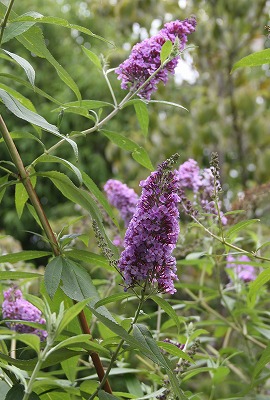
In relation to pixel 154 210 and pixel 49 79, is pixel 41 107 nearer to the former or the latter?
pixel 49 79

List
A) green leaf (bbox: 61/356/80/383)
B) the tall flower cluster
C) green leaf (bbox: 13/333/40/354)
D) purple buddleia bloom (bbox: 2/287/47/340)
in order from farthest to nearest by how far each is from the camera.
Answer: the tall flower cluster → purple buddleia bloom (bbox: 2/287/47/340) → green leaf (bbox: 61/356/80/383) → green leaf (bbox: 13/333/40/354)

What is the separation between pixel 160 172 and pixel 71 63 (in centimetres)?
827

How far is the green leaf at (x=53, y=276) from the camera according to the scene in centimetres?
65

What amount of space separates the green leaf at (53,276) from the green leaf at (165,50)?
31cm

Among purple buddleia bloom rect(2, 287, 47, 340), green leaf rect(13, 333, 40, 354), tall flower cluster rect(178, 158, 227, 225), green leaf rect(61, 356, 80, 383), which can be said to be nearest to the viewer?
green leaf rect(13, 333, 40, 354)

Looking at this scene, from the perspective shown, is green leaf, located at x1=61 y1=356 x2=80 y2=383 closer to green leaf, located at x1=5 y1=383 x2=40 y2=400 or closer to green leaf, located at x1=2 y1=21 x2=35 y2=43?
green leaf, located at x1=5 y1=383 x2=40 y2=400

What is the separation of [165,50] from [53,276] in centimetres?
34

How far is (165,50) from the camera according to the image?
0.86m

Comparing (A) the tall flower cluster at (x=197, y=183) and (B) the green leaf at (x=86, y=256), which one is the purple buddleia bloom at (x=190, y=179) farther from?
(B) the green leaf at (x=86, y=256)

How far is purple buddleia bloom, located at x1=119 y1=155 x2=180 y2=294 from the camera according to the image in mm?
635

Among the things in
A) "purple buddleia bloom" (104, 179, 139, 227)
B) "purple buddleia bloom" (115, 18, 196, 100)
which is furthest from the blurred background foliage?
"purple buddleia bloom" (115, 18, 196, 100)

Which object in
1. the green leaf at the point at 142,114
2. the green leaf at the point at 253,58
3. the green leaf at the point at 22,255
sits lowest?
the green leaf at the point at 22,255

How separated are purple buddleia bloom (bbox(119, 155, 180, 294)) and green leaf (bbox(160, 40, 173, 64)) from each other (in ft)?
0.84

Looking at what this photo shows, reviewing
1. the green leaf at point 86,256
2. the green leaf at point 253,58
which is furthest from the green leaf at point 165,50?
the green leaf at point 86,256
